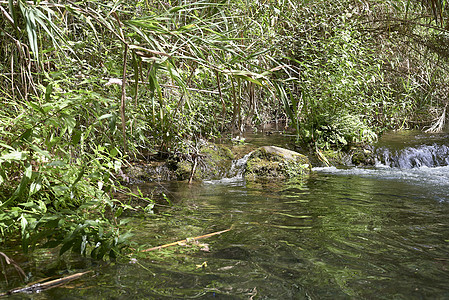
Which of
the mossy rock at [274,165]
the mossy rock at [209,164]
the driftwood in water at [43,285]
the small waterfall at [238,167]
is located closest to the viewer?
the driftwood in water at [43,285]

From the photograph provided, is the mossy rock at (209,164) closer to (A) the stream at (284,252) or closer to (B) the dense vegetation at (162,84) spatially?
(B) the dense vegetation at (162,84)

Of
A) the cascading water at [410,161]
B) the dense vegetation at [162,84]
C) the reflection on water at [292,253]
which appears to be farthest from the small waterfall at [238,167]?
the reflection on water at [292,253]

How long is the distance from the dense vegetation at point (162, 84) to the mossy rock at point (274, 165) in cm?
70

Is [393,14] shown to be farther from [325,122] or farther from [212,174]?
[212,174]

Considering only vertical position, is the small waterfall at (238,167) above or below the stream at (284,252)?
above

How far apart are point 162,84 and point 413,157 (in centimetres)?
596

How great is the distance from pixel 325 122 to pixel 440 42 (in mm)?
3145

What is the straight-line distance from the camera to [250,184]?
19.9 feet

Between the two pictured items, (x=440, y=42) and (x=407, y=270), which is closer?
(x=407, y=270)

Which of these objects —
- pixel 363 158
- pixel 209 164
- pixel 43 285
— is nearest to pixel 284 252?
pixel 43 285

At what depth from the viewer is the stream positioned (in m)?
2.08

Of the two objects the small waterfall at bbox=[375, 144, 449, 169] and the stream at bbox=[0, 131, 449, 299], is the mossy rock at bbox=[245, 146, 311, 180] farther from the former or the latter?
the small waterfall at bbox=[375, 144, 449, 169]

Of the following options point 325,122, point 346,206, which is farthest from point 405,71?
point 346,206

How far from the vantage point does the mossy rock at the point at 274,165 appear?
675 cm
